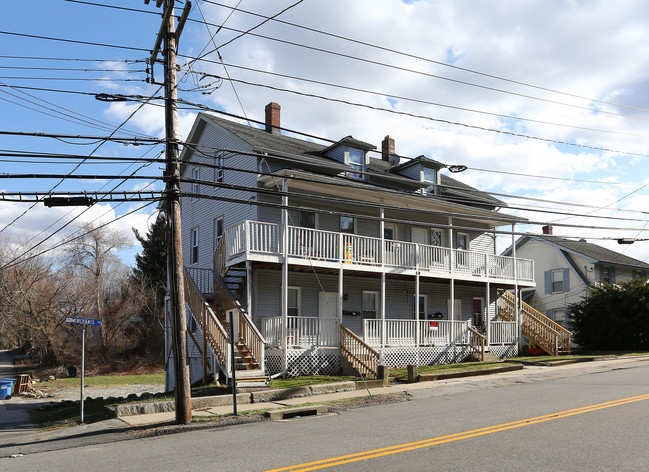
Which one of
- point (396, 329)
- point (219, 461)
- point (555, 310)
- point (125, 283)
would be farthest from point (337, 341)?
point (125, 283)

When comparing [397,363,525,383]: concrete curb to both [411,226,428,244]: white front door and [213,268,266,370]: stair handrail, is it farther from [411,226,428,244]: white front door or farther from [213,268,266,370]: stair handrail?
[411,226,428,244]: white front door

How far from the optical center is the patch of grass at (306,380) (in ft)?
59.0

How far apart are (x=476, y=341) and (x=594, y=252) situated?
2104 cm

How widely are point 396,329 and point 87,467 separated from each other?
15.9 meters

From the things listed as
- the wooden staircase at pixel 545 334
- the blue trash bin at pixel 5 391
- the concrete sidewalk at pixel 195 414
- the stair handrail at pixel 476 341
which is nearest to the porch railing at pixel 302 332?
the concrete sidewalk at pixel 195 414

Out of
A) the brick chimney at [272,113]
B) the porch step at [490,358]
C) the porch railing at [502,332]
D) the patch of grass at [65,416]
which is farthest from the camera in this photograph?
the brick chimney at [272,113]

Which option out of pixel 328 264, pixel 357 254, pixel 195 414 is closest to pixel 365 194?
pixel 357 254

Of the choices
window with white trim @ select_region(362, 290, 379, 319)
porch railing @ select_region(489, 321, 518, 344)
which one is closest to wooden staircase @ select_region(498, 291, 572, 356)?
porch railing @ select_region(489, 321, 518, 344)

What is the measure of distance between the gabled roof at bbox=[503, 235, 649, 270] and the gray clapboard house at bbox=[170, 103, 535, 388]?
11991 mm

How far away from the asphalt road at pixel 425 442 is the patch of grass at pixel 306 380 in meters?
4.04

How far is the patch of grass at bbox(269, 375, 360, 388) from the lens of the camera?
708 inches

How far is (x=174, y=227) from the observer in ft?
46.1

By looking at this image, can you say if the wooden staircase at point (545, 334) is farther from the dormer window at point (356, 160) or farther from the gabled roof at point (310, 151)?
the dormer window at point (356, 160)

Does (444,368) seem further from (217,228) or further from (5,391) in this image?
(5,391)
